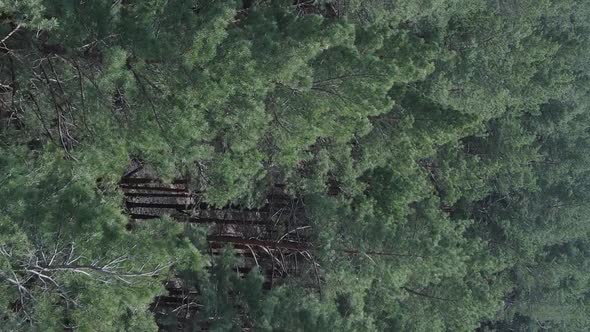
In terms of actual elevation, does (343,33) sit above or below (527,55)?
above

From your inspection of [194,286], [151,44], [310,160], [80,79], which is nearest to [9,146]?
[80,79]

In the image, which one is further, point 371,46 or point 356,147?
point 356,147

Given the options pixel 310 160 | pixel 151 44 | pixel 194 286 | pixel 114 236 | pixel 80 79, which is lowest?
pixel 194 286

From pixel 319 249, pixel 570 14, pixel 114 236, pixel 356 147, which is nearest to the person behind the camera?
pixel 114 236

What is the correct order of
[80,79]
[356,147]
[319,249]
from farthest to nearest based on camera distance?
[356,147], [319,249], [80,79]

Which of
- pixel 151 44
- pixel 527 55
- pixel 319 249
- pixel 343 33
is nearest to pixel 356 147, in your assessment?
pixel 319 249

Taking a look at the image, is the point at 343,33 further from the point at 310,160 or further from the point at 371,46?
the point at 310,160
